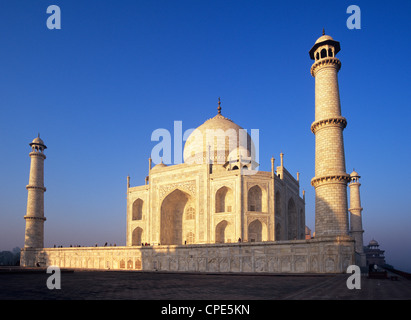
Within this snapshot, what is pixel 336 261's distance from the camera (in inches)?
695

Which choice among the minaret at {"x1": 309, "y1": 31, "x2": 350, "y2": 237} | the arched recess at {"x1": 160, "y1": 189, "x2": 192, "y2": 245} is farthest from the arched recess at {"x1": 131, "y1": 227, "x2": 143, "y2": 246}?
the minaret at {"x1": 309, "y1": 31, "x2": 350, "y2": 237}

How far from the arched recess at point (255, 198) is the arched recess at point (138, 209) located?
422 inches

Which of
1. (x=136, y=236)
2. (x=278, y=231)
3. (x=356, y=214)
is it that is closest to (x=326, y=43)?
(x=278, y=231)

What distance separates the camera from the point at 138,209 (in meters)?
35.2

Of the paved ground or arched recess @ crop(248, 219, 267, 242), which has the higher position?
arched recess @ crop(248, 219, 267, 242)

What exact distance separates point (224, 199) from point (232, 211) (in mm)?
1865

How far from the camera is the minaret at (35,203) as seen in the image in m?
34.1

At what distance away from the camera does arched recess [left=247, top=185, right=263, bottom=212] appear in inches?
1148

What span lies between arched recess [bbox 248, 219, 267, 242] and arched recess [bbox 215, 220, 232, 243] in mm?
1593

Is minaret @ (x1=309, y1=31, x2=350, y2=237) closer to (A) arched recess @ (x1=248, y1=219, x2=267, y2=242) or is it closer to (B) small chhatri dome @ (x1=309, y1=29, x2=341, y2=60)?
(B) small chhatri dome @ (x1=309, y1=29, x2=341, y2=60)

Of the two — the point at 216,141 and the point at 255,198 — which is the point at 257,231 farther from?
the point at 216,141
